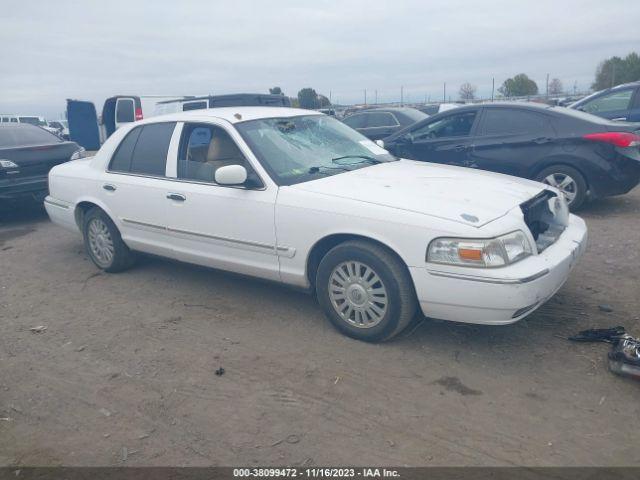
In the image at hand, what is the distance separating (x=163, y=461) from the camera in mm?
2832

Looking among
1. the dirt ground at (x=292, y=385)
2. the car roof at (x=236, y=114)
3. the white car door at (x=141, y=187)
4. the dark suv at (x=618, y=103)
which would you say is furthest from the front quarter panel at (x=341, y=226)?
the dark suv at (x=618, y=103)

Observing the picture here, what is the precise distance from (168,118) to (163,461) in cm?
330

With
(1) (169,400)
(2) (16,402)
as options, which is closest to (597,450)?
(1) (169,400)

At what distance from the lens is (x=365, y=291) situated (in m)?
3.85

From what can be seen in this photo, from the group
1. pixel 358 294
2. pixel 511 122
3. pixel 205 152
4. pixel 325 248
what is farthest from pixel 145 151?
pixel 511 122

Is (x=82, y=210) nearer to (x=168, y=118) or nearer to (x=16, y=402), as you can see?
(x=168, y=118)

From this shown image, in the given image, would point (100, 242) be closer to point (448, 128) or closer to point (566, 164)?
point (448, 128)

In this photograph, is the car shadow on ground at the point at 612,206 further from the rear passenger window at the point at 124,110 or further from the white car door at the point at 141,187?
the rear passenger window at the point at 124,110

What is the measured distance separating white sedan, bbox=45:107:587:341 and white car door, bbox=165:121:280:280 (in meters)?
0.01

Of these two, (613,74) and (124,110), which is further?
(613,74)

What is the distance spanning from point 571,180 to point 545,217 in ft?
10.4

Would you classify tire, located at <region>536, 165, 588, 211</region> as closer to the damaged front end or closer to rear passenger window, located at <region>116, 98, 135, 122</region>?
the damaged front end

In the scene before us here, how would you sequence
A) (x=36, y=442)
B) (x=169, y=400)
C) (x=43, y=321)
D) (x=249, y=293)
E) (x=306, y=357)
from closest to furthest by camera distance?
(x=36, y=442)
(x=169, y=400)
(x=306, y=357)
(x=43, y=321)
(x=249, y=293)

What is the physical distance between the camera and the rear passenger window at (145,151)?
5.05 meters
